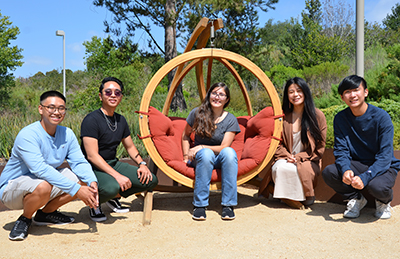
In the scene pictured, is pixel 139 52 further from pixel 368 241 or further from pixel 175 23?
pixel 368 241

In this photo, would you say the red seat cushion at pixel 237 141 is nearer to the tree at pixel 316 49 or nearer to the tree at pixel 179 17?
the tree at pixel 179 17

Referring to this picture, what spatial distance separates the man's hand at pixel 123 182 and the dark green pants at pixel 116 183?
3 cm

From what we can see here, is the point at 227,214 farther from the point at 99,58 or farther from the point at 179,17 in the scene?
the point at 99,58

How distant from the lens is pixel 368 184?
283 centimetres

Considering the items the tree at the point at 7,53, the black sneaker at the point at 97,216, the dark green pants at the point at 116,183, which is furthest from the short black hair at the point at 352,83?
the tree at the point at 7,53

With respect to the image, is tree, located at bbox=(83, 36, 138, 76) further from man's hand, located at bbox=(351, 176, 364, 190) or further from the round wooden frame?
man's hand, located at bbox=(351, 176, 364, 190)

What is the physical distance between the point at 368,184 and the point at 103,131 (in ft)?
7.68

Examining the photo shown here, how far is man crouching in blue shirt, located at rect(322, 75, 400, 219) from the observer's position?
9.31 feet

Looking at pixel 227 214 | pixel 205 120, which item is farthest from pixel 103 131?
pixel 227 214

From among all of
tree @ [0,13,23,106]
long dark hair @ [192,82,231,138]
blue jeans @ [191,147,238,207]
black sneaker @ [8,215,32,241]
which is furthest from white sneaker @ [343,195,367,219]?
tree @ [0,13,23,106]

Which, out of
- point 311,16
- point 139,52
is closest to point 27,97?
point 139,52

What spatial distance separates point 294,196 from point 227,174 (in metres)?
0.73

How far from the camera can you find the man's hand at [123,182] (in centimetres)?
287

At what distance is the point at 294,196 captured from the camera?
3291 mm
